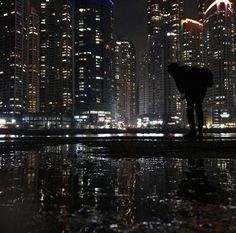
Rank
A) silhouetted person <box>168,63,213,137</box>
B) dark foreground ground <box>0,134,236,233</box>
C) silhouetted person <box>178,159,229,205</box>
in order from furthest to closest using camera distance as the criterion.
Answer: silhouetted person <box>168,63,213,137</box>, silhouetted person <box>178,159,229,205</box>, dark foreground ground <box>0,134,236,233</box>

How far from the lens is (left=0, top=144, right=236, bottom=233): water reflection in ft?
13.9

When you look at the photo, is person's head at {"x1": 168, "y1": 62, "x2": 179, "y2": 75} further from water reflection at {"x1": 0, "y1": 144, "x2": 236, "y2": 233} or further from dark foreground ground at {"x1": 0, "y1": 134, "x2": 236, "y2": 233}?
dark foreground ground at {"x1": 0, "y1": 134, "x2": 236, "y2": 233}

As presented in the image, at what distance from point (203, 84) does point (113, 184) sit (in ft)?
50.4

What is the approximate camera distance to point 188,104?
21422mm

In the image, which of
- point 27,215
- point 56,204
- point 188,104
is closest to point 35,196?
point 56,204

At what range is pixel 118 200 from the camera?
18.3ft

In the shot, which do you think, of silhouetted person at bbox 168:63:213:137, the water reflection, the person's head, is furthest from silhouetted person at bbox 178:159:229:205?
the person's head

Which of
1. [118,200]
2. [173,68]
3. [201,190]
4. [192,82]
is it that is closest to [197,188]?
[201,190]

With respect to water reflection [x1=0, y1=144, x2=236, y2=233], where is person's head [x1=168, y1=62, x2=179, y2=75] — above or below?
above

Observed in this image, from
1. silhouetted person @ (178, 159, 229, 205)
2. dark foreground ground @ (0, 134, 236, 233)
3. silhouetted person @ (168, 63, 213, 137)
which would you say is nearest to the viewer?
dark foreground ground @ (0, 134, 236, 233)

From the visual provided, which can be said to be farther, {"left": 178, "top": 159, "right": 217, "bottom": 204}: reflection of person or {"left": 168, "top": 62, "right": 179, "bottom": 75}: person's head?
{"left": 168, "top": 62, "right": 179, "bottom": 75}: person's head

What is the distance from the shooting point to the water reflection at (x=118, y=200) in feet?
13.9

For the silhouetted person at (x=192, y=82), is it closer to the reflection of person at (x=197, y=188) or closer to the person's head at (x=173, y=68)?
the person's head at (x=173, y=68)

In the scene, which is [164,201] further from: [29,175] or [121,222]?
[29,175]
